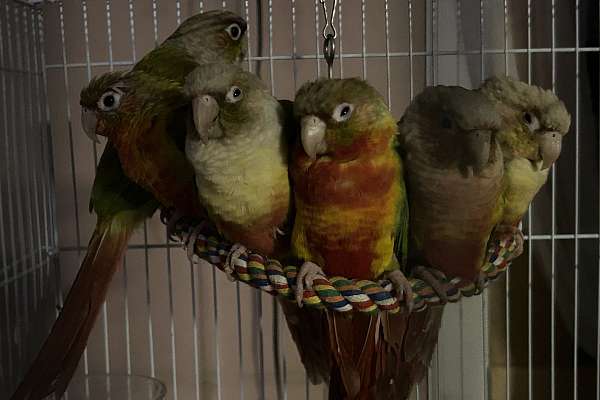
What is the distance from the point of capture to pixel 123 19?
1108 millimetres

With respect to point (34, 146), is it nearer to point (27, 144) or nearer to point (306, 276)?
point (27, 144)

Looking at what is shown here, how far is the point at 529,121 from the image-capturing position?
1.94 ft

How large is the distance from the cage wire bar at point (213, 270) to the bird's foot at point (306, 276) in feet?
1.79

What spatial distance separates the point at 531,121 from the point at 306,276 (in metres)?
0.29

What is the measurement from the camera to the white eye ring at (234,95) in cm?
55

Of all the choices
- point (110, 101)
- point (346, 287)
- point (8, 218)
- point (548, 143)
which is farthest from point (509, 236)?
point (8, 218)

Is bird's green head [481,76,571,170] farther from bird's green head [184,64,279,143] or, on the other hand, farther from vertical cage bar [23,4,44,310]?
vertical cage bar [23,4,44,310]

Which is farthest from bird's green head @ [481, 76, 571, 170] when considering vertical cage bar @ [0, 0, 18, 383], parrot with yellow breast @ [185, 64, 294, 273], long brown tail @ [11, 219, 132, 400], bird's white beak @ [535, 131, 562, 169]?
vertical cage bar @ [0, 0, 18, 383]

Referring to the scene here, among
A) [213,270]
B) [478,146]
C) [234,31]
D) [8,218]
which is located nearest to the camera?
[478,146]

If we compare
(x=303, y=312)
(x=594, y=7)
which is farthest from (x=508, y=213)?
(x=594, y=7)

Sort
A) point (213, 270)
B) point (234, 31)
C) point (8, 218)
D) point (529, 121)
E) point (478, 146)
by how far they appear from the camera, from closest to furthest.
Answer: point (478, 146) → point (529, 121) → point (234, 31) → point (8, 218) → point (213, 270)

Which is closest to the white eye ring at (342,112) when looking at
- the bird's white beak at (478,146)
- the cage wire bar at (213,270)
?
the bird's white beak at (478,146)

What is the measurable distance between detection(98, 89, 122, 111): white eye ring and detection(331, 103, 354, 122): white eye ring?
0.83 feet

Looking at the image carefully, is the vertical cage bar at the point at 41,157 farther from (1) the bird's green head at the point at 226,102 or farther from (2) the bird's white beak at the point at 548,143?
(2) the bird's white beak at the point at 548,143
